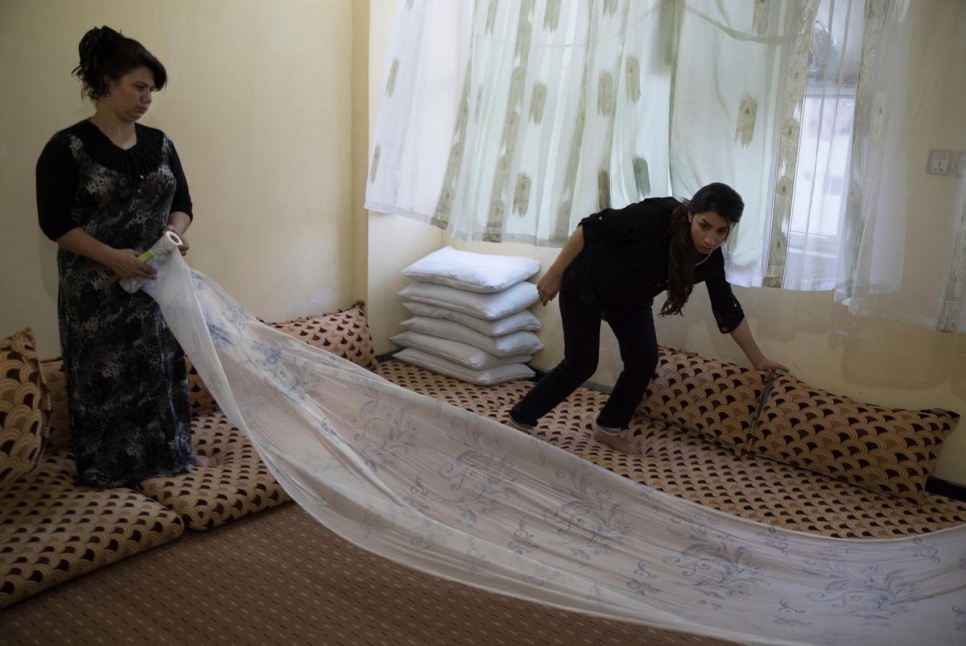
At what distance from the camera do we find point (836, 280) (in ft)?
8.67

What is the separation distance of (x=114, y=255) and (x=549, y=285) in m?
1.38

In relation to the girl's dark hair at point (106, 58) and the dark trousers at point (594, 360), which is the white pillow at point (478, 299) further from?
the girl's dark hair at point (106, 58)

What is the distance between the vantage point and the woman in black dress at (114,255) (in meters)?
2.15

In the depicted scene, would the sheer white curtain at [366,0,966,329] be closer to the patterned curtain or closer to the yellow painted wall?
the patterned curtain

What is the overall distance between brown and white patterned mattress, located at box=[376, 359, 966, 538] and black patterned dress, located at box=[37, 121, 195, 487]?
48.6 inches

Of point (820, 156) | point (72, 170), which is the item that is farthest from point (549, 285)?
point (72, 170)

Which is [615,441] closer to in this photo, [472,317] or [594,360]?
[594,360]

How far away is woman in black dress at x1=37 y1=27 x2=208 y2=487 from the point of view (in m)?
2.15

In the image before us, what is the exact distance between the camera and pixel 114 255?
219 cm

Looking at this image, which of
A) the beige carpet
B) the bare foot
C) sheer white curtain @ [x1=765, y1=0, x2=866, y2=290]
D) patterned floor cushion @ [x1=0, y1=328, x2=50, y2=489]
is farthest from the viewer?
the bare foot

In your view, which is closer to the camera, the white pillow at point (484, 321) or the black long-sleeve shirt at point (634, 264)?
the black long-sleeve shirt at point (634, 264)

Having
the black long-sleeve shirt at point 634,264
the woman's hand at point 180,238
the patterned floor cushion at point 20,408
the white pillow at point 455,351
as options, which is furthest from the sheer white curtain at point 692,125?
the patterned floor cushion at point 20,408

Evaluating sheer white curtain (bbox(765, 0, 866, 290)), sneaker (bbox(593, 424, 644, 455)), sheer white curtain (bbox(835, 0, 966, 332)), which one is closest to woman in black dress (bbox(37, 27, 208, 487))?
sneaker (bbox(593, 424, 644, 455))

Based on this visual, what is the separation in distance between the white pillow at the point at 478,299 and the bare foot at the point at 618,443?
0.70m
